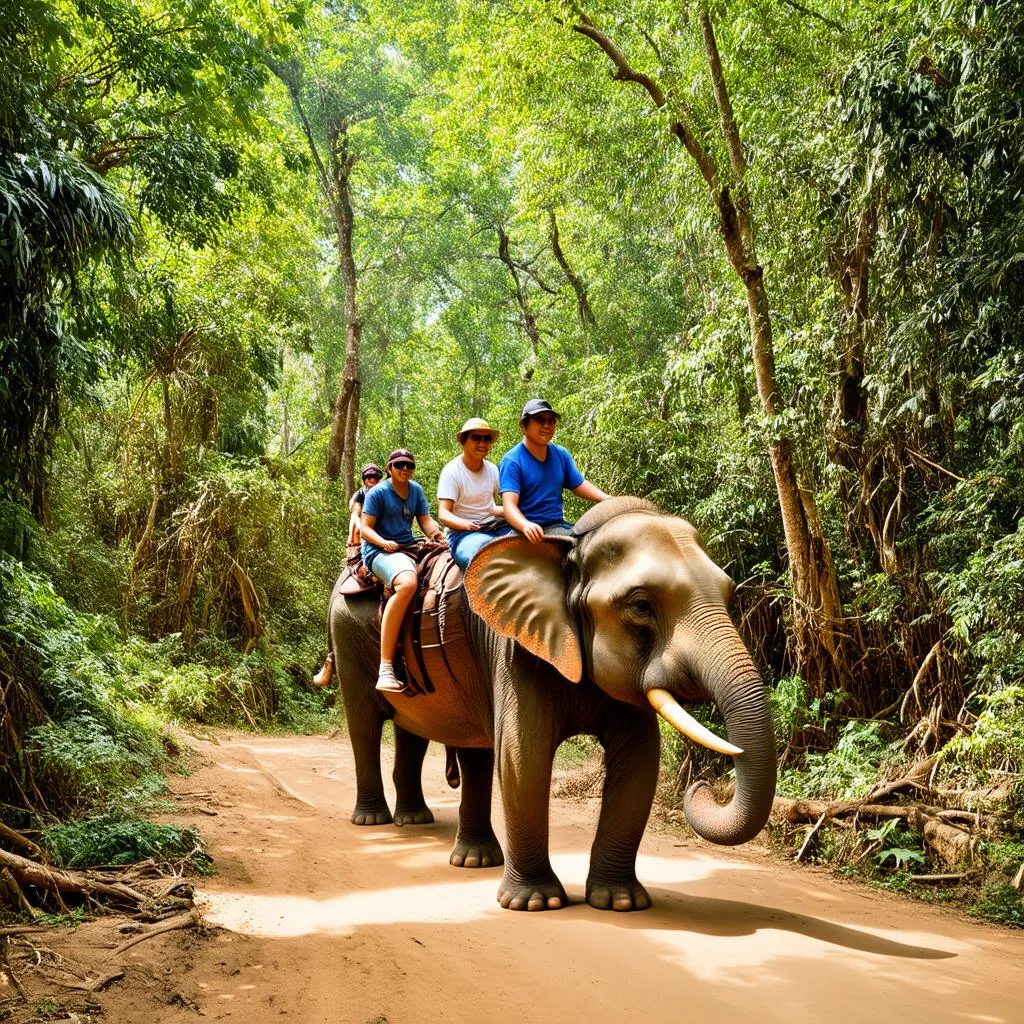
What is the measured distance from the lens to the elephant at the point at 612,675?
4.63 metres

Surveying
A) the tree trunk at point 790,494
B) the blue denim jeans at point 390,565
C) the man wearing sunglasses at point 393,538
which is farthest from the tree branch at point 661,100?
the blue denim jeans at point 390,565

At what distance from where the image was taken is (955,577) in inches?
296

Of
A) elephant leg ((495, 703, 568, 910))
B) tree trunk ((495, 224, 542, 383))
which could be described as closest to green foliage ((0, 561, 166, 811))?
elephant leg ((495, 703, 568, 910))

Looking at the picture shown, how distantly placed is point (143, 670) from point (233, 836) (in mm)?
6598

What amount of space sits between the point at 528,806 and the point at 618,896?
0.69 m

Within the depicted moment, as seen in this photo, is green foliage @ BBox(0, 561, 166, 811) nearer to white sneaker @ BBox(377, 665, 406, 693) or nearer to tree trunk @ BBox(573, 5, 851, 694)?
white sneaker @ BBox(377, 665, 406, 693)

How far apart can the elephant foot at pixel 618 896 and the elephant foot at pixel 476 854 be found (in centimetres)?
147

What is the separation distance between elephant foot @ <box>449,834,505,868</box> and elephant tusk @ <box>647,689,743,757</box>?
2405mm

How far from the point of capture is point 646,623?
199 inches

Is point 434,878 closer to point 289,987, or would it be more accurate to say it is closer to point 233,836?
point 233,836

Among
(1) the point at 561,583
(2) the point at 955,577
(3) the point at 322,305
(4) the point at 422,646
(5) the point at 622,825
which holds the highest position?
(3) the point at 322,305

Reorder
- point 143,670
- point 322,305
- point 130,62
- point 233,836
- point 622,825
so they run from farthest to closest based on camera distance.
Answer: point 322,305 < point 143,670 < point 130,62 < point 233,836 < point 622,825

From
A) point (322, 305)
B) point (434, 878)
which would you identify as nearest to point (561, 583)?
point (434, 878)

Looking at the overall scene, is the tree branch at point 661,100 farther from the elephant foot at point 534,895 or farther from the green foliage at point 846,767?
the elephant foot at point 534,895
